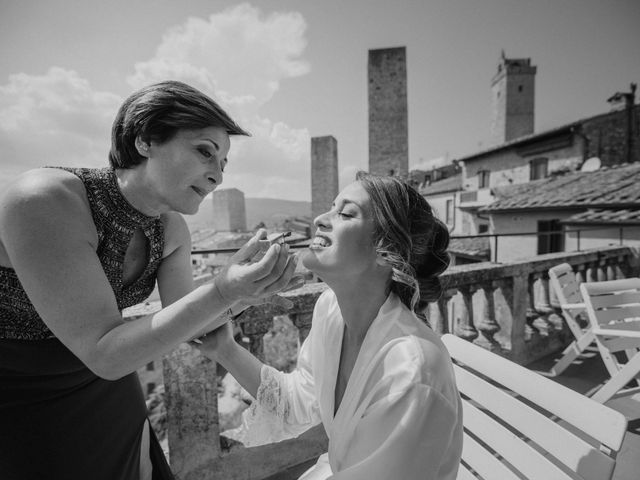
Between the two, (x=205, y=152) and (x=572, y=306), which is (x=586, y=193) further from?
(x=205, y=152)

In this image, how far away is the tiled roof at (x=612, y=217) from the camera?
22.1 feet

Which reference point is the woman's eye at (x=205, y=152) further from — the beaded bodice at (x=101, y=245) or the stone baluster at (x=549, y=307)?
the stone baluster at (x=549, y=307)

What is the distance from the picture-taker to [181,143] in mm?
1147

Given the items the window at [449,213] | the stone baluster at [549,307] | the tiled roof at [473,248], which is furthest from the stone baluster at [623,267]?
the window at [449,213]

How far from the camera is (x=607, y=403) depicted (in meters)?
2.44

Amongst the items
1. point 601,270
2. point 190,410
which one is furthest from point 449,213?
point 190,410

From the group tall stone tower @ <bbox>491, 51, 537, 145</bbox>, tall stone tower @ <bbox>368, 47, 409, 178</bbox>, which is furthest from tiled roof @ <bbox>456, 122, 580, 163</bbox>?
tall stone tower @ <bbox>491, 51, 537, 145</bbox>

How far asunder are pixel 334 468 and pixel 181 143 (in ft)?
4.36

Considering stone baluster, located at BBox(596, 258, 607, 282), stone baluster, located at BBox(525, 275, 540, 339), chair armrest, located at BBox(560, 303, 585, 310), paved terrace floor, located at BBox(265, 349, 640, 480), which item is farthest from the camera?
stone baluster, located at BBox(596, 258, 607, 282)

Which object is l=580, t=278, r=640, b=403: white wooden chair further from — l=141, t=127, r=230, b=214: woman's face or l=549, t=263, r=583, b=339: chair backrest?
l=141, t=127, r=230, b=214: woman's face

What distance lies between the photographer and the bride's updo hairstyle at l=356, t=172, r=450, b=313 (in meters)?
1.34

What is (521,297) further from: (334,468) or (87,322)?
(87,322)

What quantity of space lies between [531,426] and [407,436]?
672 mm

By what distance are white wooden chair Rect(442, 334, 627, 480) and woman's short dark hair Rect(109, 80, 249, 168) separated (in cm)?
157
